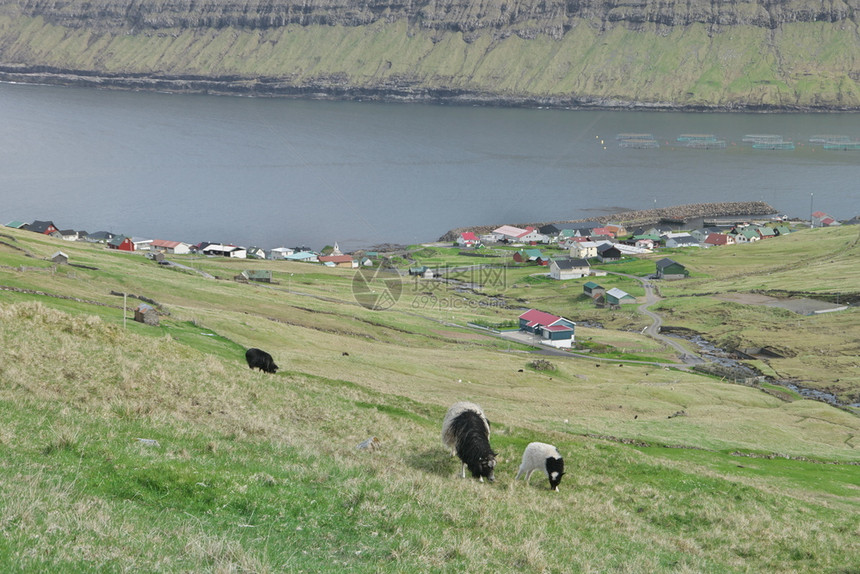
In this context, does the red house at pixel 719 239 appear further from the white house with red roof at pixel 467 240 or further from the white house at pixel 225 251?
the white house at pixel 225 251

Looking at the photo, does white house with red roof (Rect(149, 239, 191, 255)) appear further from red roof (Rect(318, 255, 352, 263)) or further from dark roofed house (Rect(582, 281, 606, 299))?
dark roofed house (Rect(582, 281, 606, 299))

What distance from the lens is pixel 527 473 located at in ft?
77.7

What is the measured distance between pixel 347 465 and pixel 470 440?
4.52m

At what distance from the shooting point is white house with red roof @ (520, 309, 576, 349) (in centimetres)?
8738

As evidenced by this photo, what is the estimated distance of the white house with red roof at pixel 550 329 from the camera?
287 ft

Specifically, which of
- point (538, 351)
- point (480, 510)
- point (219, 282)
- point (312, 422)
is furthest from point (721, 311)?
point (480, 510)

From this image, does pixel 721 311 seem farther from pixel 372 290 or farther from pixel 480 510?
pixel 480 510

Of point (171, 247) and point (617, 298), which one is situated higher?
point (171, 247)

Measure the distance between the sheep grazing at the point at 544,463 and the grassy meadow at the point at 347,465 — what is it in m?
0.51

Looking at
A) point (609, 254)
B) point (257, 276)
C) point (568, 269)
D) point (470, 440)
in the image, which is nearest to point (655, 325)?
point (568, 269)

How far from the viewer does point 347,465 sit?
19.7 m

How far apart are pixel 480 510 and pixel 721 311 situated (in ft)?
319

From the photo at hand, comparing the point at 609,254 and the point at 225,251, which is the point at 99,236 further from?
the point at 609,254

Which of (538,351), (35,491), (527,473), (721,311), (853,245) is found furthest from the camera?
(853,245)
